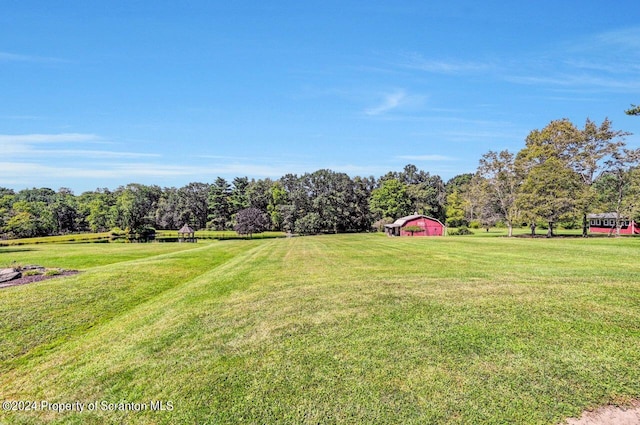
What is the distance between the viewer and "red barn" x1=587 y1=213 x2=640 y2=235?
49.4m

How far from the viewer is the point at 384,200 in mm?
76188

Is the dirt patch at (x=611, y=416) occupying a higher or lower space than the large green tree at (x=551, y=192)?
lower

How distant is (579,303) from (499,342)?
11.6 ft

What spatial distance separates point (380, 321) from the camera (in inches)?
270

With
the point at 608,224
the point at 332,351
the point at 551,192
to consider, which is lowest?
the point at 332,351

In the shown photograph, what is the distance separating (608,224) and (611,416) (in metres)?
66.0

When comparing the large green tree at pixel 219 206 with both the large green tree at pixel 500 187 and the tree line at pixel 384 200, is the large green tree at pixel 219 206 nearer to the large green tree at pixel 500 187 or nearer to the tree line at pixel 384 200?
the tree line at pixel 384 200

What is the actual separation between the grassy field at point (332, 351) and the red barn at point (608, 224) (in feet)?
175

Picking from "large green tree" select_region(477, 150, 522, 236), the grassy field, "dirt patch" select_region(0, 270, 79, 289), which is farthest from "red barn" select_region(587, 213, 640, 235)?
"dirt patch" select_region(0, 270, 79, 289)

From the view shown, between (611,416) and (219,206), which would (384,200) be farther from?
(611,416)

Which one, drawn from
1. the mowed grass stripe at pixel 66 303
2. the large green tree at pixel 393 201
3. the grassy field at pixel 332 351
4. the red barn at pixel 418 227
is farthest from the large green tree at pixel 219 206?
the grassy field at pixel 332 351

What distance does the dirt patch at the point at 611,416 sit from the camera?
370cm

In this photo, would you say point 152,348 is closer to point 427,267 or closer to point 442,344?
point 442,344

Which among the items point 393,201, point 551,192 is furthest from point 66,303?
point 393,201
